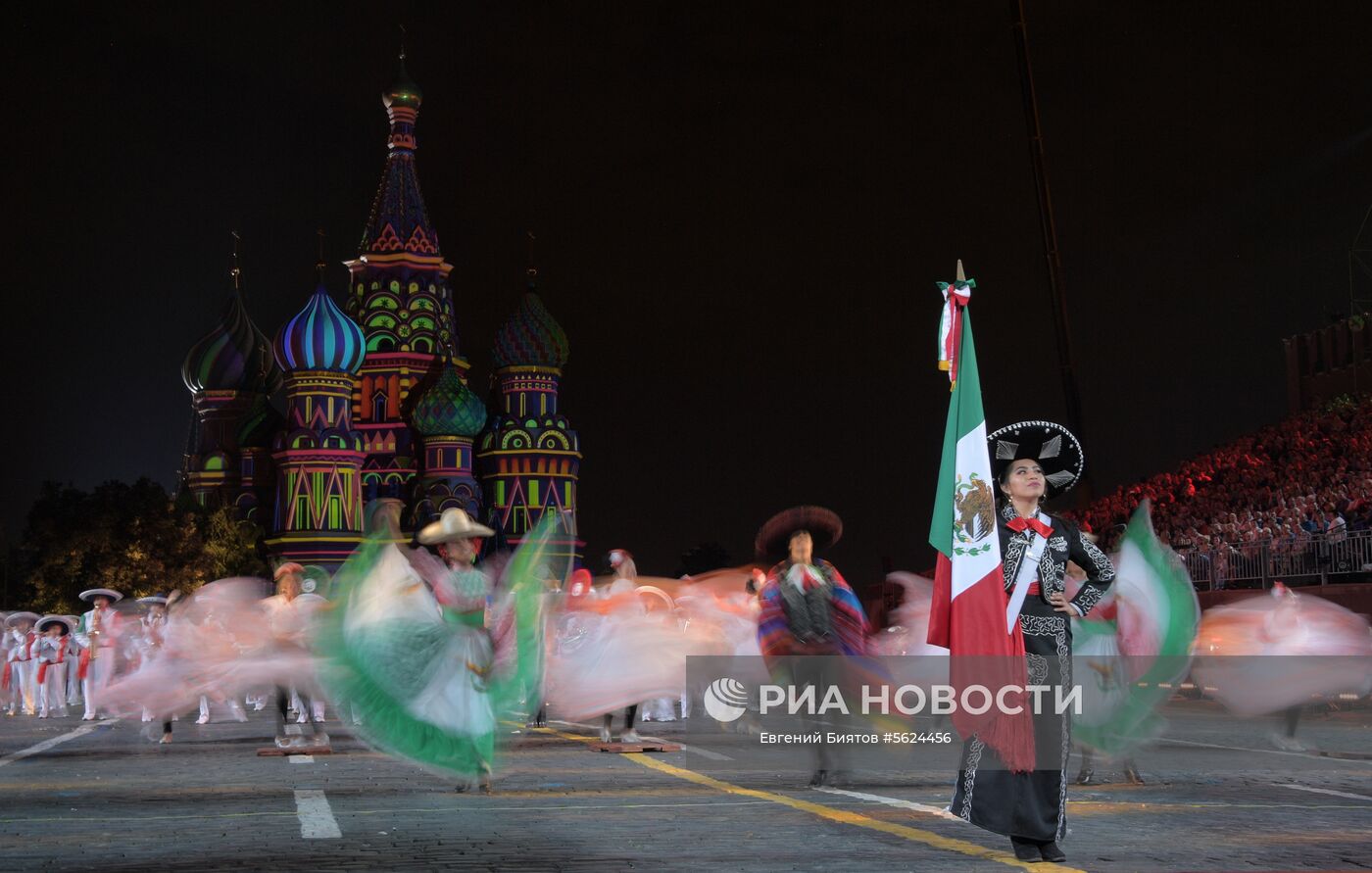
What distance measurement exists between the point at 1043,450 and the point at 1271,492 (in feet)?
84.3

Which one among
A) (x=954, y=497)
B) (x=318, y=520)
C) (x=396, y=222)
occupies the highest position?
(x=396, y=222)

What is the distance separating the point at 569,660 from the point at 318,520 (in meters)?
76.8

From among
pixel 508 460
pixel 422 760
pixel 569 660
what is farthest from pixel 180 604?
pixel 508 460

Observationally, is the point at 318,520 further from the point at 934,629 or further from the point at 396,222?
the point at 934,629

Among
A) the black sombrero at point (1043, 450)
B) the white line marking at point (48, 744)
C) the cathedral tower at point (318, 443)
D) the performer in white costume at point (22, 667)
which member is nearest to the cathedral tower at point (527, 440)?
the cathedral tower at point (318, 443)

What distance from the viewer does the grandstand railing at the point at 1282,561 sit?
27000 millimetres

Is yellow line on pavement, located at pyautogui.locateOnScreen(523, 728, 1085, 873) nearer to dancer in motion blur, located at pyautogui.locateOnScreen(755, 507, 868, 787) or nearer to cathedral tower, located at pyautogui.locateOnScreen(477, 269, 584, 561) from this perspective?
dancer in motion blur, located at pyautogui.locateOnScreen(755, 507, 868, 787)

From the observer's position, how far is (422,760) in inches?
552

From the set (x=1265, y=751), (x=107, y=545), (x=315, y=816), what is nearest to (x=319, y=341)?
(x=107, y=545)

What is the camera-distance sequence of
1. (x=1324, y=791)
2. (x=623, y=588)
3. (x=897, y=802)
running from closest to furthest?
(x=897, y=802), (x=1324, y=791), (x=623, y=588)

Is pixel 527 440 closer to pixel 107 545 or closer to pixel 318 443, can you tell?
pixel 318 443

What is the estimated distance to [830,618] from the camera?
1423 cm

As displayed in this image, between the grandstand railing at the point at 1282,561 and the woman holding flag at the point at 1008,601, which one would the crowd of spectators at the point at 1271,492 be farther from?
the woman holding flag at the point at 1008,601

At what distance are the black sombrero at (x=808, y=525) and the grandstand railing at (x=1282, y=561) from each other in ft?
46.0
